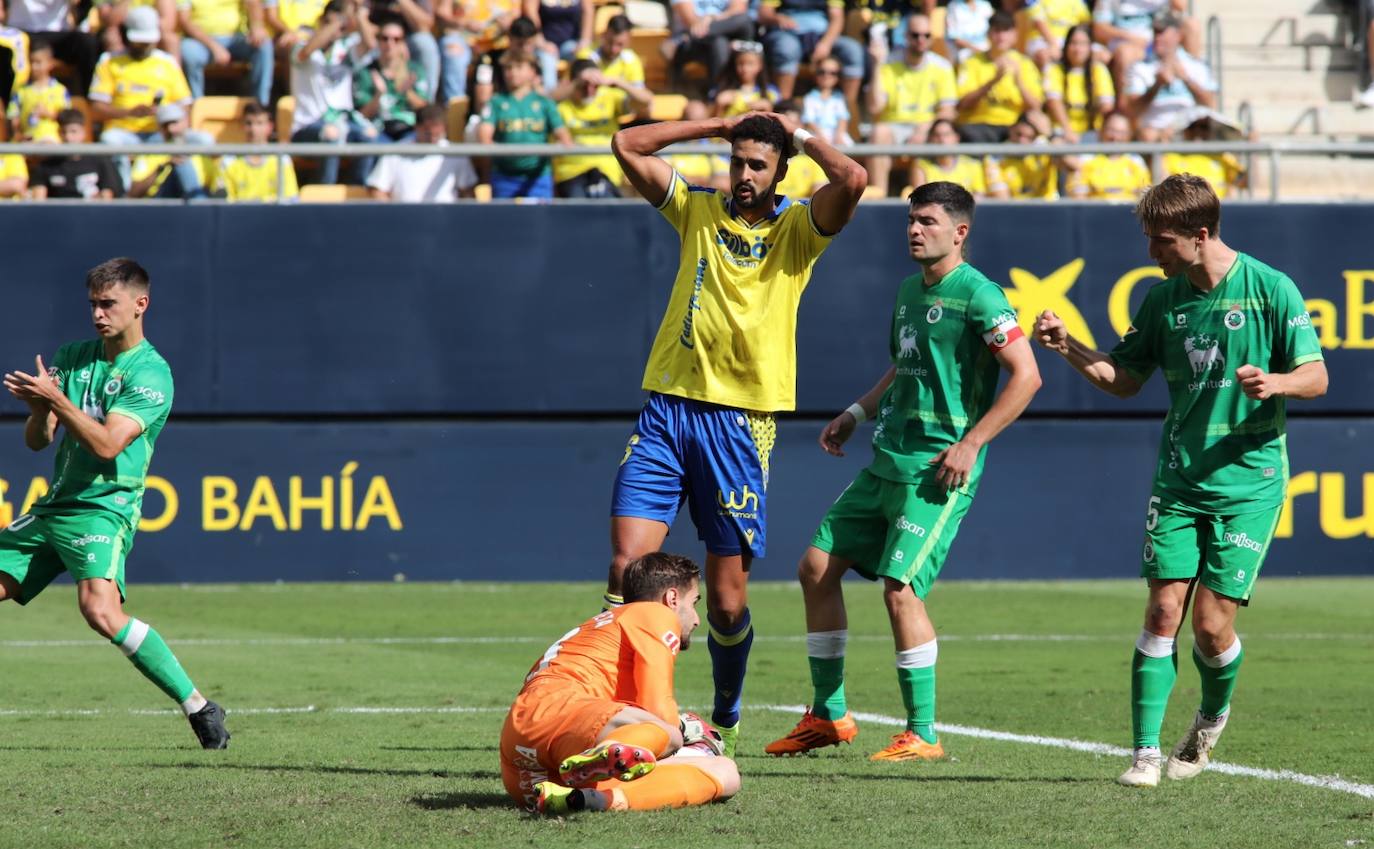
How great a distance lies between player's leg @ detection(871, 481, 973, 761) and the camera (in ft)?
23.5

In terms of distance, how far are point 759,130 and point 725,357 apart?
88 cm

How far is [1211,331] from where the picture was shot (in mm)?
6574

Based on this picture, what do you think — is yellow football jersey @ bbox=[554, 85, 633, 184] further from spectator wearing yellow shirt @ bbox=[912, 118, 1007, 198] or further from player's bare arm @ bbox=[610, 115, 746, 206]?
player's bare arm @ bbox=[610, 115, 746, 206]

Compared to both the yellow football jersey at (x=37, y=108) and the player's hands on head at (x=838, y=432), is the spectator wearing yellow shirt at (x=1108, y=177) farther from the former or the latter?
the yellow football jersey at (x=37, y=108)

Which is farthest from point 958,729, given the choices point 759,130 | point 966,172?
point 966,172

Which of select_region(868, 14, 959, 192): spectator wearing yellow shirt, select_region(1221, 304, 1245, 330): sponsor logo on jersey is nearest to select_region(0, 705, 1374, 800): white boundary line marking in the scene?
select_region(1221, 304, 1245, 330): sponsor logo on jersey

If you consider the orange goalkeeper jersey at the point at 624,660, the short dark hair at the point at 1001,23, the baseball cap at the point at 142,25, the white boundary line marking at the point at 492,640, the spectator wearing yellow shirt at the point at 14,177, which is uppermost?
the baseball cap at the point at 142,25

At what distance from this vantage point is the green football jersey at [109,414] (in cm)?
747

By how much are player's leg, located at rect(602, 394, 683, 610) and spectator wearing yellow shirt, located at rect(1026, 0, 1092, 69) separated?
10.7 m

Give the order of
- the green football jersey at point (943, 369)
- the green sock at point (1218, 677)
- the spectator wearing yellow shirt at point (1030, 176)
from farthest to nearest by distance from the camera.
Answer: the spectator wearing yellow shirt at point (1030, 176) → the green football jersey at point (943, 369) → the green sock at point (1218, 677)

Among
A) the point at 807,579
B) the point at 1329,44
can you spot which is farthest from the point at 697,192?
the point at 1329,44

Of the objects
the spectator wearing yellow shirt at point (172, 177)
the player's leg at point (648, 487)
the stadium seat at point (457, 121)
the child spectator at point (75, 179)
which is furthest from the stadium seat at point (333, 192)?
the player's leg at point (648, 487)

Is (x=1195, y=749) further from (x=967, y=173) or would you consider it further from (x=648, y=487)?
(x=967, y=173)

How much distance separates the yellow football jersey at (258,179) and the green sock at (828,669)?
8.92 m
